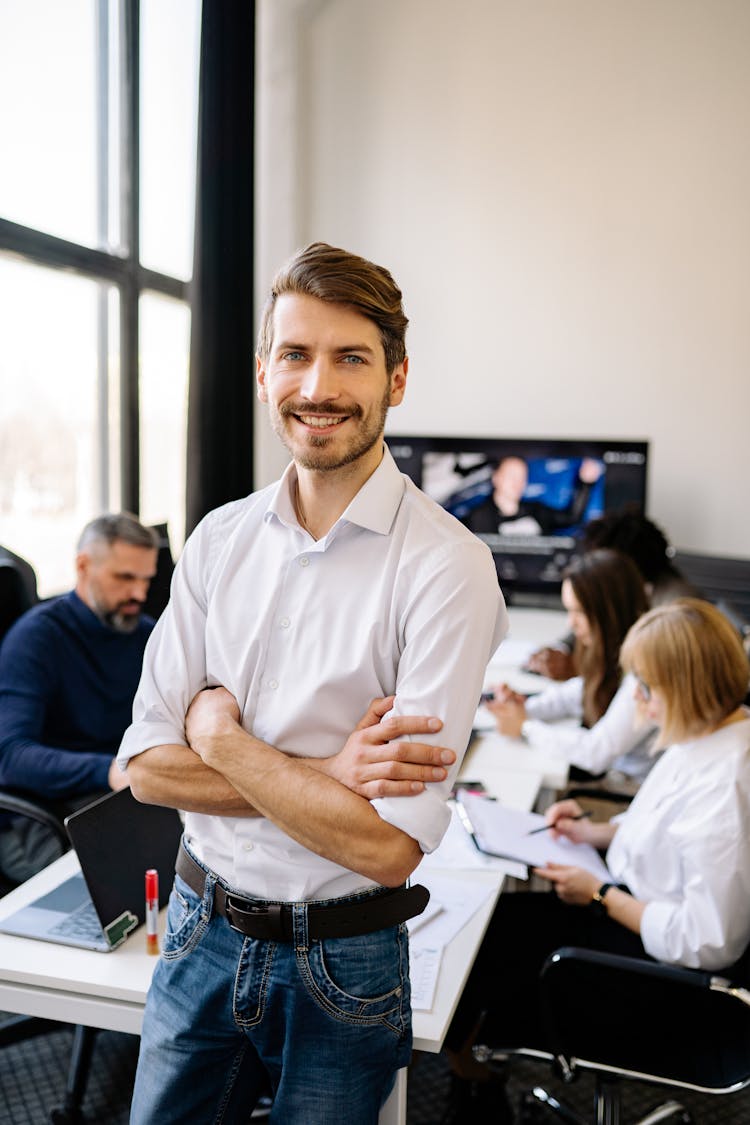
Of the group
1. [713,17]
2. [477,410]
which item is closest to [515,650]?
[477,410]

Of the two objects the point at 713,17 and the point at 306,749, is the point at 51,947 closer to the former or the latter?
the point at 306,749

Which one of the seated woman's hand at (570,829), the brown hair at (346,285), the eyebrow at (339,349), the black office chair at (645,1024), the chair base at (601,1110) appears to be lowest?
the chair base at (601,1110)

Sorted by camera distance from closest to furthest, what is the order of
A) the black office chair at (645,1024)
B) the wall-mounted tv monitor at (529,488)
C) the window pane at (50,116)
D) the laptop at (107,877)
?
the laptop at (107,877) < the black office chair at (645,1024) < the window pane at (50,116) < the wall-mounted tv monitor at (529,488)

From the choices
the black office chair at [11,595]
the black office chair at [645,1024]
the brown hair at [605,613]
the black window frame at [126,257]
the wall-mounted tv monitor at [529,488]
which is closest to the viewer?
the black office chair at [645,1024]

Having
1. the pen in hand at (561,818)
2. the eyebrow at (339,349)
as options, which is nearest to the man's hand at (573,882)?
the pen in hand at (561,818)

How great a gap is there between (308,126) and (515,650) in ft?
11.5

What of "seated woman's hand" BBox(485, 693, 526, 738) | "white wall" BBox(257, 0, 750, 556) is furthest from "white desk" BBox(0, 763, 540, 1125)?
"white wall" BBox(257, 0, 750, 556)

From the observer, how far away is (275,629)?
121 cm

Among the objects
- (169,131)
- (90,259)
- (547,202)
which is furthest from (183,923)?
(547,202)

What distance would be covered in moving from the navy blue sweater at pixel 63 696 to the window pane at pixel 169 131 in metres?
2.57

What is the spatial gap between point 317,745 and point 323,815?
0.11 meters

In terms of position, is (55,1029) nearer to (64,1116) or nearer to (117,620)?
(64,1116)

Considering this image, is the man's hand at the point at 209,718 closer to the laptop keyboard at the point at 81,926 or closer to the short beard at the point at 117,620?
the laptop keyboard at the point at 81,926

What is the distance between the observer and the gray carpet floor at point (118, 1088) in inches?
82.9
